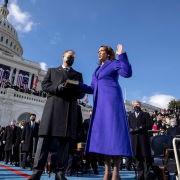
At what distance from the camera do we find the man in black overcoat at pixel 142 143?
14.5 ft

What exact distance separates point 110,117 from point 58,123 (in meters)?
0.97

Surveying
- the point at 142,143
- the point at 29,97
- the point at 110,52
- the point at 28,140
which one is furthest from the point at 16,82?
the point at 110,52

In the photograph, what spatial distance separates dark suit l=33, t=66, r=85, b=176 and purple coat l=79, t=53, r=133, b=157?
1.59 ft

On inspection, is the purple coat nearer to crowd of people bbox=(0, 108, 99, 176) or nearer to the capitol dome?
crowd of people bbox=(0, 108, 99, 176)

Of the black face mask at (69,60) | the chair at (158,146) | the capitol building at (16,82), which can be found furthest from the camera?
the capitol building at (16,82)

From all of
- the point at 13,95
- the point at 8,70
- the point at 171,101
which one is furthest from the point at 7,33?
the point at 171,101

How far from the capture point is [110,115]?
2287 mm

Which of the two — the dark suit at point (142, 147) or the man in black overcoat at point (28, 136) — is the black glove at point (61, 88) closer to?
the dark suit at point (142, 147)

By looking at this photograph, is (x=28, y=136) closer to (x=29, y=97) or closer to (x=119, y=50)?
(x=119, y=50)

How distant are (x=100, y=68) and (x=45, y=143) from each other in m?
1.45

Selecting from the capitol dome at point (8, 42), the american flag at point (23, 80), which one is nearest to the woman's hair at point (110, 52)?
the american flag at point (23, 80)

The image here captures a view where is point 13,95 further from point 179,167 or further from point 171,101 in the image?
point 171,101

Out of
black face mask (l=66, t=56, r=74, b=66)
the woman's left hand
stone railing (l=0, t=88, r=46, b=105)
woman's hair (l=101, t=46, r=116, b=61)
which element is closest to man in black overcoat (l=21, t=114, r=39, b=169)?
black face mask (l=66, t=56, r=74, b=66)

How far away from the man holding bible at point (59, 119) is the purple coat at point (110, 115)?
0.44m
